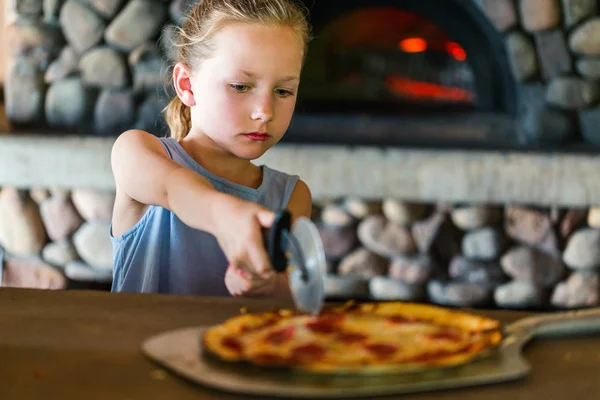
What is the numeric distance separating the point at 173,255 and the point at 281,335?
0.55 m

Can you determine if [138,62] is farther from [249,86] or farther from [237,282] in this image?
[237,282]

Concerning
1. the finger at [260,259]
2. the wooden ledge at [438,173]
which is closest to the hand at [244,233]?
the finger at [260,259]

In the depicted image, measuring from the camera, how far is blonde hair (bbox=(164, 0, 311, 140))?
A: 52.0 inches

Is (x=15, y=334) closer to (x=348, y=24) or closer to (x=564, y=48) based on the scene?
(x=564, y=48)

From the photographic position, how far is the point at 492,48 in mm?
2576

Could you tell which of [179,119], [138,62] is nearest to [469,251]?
[138,62]

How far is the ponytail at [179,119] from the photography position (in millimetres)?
1533

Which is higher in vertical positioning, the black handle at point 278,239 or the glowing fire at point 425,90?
the glowing fire at point 425,90

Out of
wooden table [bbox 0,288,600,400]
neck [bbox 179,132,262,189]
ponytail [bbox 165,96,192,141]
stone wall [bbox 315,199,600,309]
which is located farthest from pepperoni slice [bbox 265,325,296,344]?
stone wall [bbox 315,199,600,309]

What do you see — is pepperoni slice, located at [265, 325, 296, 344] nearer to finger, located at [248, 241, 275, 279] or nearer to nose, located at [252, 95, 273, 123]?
finger, located at [248, 241, 275, 279]

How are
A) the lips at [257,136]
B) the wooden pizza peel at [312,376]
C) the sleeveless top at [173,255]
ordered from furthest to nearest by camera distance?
the sleeveless top at [173,255] → the lips at [257,136] → the wooden pizza peel at [312,376]

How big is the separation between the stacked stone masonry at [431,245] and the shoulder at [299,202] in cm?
87

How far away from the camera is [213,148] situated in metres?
1.40

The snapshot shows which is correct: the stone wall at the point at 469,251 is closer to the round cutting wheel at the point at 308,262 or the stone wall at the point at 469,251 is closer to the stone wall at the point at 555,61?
the stone wall at the point at 555,61
